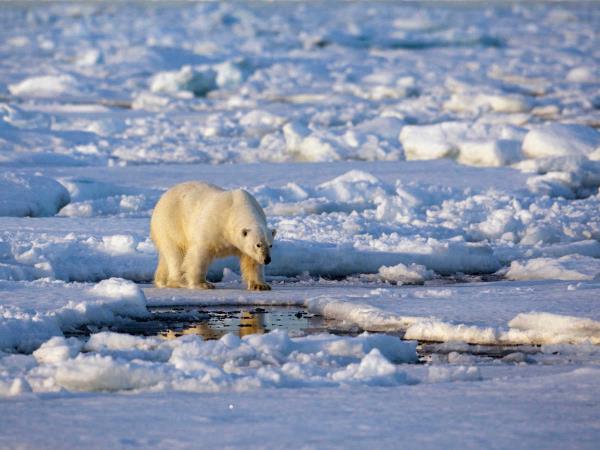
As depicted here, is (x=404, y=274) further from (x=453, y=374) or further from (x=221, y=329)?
(x=453, y=374)

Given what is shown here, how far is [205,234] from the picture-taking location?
6340 millimetres

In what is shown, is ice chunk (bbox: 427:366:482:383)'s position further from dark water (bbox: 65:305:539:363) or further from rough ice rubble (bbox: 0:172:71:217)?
rough ice rubble (bbox: 0:172:71:217)

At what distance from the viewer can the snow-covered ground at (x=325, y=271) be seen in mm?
3240

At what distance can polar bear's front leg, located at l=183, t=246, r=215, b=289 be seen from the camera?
636 centimetres

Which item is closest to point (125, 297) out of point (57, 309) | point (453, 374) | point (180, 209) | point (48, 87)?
point (57, 309)

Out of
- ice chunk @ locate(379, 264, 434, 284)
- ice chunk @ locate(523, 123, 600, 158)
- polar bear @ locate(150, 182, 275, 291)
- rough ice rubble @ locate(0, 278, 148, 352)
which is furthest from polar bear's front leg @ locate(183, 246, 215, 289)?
ice chunk @ locate(523, 123, 600, 158)

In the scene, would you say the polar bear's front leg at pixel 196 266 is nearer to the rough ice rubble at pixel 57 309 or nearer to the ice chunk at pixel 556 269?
the rough ice rubble at pixel 57 309

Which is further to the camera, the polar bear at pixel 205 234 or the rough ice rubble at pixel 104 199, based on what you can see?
the rough ice rubble at pixel 104 199

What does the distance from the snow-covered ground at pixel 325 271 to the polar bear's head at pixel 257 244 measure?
0.23 metres

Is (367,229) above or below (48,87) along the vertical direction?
below

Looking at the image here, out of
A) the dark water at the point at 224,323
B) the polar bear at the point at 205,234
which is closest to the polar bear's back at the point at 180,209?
the polar bear at the point at 205,234

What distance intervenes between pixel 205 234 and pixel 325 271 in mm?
1242

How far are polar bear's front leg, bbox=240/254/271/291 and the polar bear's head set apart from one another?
0.18 meters

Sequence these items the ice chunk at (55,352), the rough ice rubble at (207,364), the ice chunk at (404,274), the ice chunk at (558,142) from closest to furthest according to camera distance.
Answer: the rough ice rubble at (207,364) → the ice chunk at (55,352) → the ice chunk at (404,274) → the ice chunk at (558,142)
